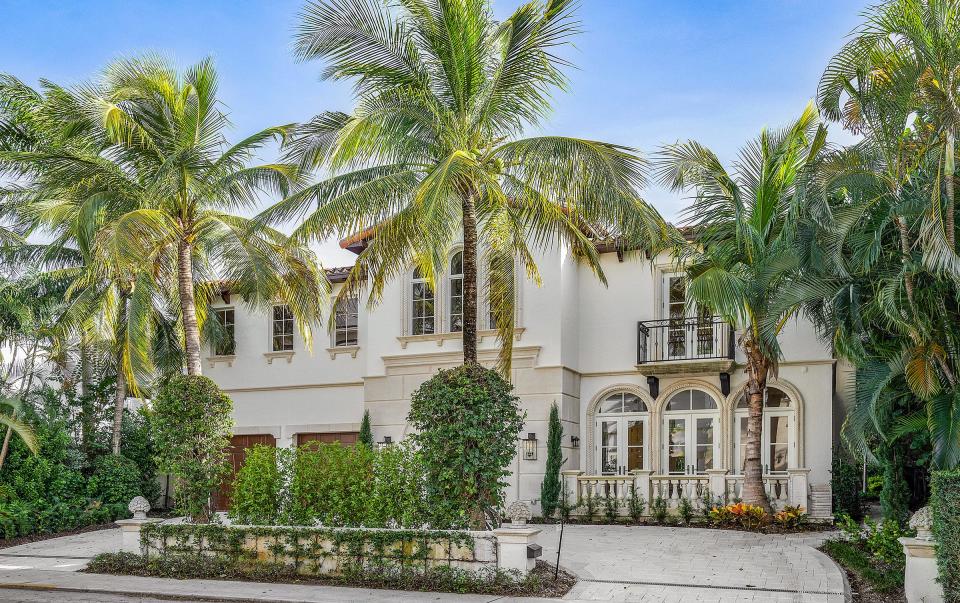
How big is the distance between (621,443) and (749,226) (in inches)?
277

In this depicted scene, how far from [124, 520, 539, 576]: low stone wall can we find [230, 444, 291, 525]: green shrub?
1.02 feet

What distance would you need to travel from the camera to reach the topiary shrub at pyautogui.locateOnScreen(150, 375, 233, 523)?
45.2 ft

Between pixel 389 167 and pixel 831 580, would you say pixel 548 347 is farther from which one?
pixel 831 580

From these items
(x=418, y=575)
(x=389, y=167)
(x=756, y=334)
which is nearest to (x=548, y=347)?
(x=756, y=334)

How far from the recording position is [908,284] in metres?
11.5

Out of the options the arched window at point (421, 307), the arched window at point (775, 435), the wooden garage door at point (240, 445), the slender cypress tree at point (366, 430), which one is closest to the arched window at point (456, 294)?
the arched window at point (421, 307)

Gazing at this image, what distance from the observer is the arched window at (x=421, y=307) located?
72.0ft

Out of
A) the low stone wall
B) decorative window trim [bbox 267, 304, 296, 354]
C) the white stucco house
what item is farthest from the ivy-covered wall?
decorative window trim [bbox 267, 304, 296, 354]

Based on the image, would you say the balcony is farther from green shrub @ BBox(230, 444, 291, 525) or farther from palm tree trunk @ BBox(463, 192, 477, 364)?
green shrub @ BBox(230, 444, 291, 525)

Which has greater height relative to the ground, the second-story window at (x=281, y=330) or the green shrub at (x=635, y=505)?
the second-story window at (x=281, y=330)

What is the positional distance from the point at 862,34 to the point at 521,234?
224 inches

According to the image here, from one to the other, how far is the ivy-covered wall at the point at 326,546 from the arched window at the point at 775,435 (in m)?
9.26

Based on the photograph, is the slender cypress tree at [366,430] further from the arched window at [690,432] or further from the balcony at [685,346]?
the arched window at [690,432]

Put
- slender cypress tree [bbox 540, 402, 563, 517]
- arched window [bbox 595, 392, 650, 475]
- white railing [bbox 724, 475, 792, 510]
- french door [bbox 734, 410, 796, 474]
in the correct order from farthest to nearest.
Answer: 1. arched window [bbox 595, 392, 650, 475]
2. slender cypress tree [bbox 540, 402, 563, 517]
3. french door [bbox 734, 410, 796, 474]
4. white railing [bbox 724, 475, 792, 510]
